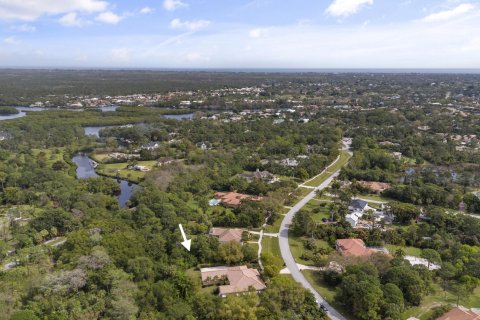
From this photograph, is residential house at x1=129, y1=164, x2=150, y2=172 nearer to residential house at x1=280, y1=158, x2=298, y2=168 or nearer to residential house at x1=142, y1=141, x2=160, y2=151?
residential house at x1=142, y1=141, x2=160, y2=151

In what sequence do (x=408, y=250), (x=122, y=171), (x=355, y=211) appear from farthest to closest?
(x=122, y=171) → (x=355, y=211) → (x=408, y=250)

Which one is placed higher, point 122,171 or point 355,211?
point 355,211

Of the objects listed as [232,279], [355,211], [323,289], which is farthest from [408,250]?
[232,279]

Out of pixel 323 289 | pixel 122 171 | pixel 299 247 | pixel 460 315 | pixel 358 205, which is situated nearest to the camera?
pixel 460 315

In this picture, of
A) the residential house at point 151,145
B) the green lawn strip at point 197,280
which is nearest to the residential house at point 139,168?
the residential house at point 151,145

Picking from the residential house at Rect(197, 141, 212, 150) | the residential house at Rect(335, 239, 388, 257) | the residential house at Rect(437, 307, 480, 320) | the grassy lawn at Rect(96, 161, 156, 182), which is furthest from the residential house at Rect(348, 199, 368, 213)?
the residential house at Rect(197, 141, 212, 150)

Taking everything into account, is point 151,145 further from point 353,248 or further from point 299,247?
point 353,248

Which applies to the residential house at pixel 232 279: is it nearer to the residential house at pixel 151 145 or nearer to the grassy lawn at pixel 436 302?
the grassy lawn at pixel 436 302

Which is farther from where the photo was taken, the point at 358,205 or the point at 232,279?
the point at 358,205
